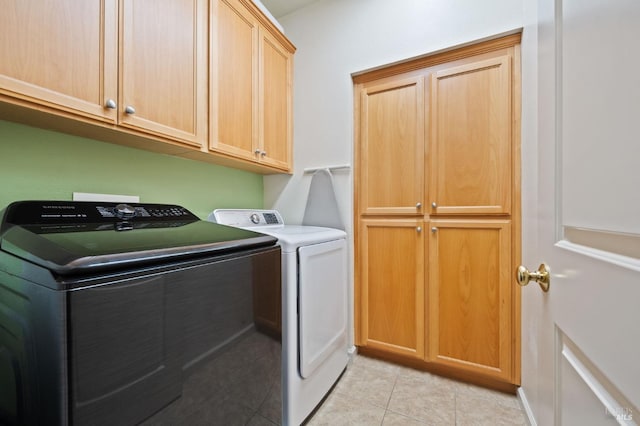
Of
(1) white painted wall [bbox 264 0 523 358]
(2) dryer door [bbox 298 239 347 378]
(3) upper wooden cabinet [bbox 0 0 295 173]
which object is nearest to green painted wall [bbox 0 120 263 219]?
(3) upper wooden cabinet [bbox 0 0 295 173]

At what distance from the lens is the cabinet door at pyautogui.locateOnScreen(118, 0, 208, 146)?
1.09 metres

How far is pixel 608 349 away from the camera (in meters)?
0.40

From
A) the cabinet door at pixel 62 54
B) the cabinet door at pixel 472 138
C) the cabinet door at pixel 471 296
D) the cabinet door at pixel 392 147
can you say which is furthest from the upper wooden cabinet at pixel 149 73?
the cabinet door at pixel 471 296

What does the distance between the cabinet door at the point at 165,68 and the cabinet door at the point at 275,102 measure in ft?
1.62

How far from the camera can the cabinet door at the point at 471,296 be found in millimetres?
1597

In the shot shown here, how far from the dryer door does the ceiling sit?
2.02m

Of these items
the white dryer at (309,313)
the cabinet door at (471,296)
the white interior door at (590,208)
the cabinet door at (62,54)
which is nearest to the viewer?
the white interior door at (590,208)

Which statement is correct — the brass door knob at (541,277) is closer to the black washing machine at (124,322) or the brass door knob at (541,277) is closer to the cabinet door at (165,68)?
the black washing machine at (124,322)

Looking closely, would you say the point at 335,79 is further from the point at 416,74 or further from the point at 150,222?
the point at 150,222

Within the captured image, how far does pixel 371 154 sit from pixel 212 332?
1622mm

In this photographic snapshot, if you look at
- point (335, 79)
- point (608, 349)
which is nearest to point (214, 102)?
point (335, 79)

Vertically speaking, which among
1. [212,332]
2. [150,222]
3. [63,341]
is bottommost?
[212,332]

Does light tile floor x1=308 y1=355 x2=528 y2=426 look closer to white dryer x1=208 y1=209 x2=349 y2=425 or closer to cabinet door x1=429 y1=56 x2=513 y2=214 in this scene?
white dryer x1=208 y1=209 x2=349 y2=425

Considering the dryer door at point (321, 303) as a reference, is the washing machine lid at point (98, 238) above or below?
above
